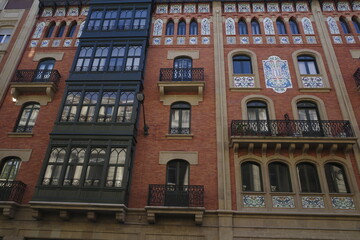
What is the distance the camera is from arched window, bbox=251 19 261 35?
18936 millimetres

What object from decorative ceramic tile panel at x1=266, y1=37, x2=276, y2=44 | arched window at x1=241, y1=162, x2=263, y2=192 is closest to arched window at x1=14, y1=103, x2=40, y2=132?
arched window at x1=241, y1=162, x2=263, y2=192

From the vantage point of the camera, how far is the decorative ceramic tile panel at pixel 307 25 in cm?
1859

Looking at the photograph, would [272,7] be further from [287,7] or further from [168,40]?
[168,40]

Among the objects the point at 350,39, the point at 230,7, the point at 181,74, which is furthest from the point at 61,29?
the point at 350,39

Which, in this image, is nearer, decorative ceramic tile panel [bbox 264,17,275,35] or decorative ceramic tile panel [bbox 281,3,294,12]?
decorative ceramic tile panel [bbox 264,17,275,35]

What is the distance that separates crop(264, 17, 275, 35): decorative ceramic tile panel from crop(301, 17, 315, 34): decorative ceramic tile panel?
2.19 meters

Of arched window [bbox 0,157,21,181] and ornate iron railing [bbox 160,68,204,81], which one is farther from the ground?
ornate iron railing [bbox 160,68,204,81]

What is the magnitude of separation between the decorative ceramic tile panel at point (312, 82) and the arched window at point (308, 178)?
5.07 m

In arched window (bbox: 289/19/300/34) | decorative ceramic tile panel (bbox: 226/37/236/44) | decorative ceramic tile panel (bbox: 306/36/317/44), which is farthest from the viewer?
arched window (bbox: 289/19/300/34)

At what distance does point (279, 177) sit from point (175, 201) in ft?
17.5

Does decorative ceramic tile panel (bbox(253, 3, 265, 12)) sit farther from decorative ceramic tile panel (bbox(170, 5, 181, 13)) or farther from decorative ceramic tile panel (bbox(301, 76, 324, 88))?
decorative ceramic tile panel (bbox(301, 76, 324, 88))

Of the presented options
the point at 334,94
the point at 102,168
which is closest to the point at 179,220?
the point at 102,168

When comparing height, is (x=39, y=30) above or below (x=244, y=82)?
above

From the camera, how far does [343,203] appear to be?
12.5m
